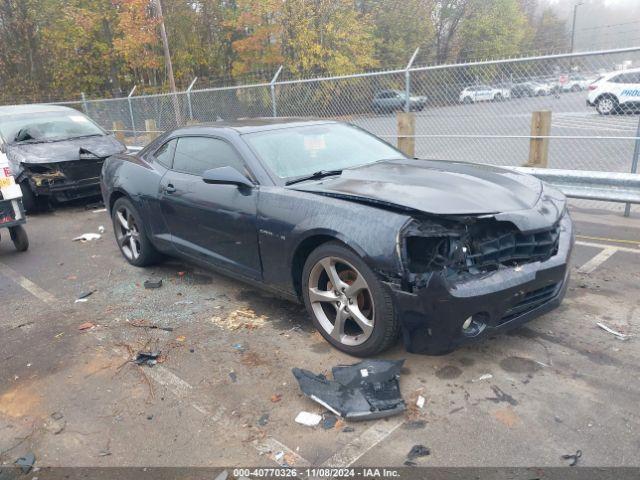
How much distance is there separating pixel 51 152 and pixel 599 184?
7.98m

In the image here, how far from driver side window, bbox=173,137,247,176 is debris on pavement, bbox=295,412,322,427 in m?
1.95

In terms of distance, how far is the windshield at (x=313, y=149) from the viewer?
4039mm

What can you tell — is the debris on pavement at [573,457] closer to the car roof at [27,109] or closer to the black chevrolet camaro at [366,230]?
the black chevrolet camaro at [366,230]

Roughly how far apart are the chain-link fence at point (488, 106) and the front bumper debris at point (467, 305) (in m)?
4.21

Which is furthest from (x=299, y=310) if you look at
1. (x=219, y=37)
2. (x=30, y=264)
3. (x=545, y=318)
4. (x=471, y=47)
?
(x=471, y=47)

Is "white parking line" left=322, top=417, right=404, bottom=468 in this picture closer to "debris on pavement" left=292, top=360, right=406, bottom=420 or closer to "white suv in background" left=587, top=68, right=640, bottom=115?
"debris on pavement" left=292, top=360, right=406, bottom=420

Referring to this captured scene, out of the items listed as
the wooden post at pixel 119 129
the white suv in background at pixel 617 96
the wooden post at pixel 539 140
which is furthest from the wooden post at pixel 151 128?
the white suv in background at pixel 617 96

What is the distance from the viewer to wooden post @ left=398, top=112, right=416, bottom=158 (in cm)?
881

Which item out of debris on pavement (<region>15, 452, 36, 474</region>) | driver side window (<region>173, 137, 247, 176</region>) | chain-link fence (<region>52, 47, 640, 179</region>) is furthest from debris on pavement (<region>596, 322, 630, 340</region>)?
debris on pavement (<region>15, 452, 36, 474</region>)

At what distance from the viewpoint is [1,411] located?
3102mm

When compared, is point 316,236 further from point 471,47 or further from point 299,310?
point 471,47

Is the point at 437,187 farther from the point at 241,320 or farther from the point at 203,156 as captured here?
the point at 203,156

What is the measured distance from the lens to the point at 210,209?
13.9 feet

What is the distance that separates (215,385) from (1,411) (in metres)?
1.27
